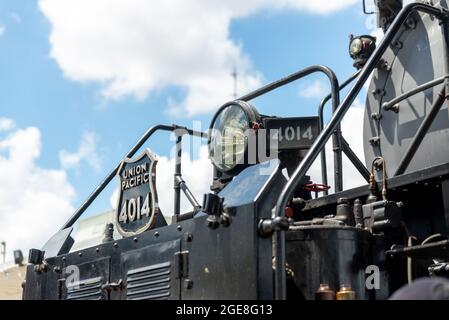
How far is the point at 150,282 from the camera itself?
3748 millimetres

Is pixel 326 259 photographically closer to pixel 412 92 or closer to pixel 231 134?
pixel 231 134

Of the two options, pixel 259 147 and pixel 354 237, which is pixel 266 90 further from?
pixel 354 237

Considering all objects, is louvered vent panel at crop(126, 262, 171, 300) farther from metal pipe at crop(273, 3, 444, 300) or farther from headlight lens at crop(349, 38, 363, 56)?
headlight lens at crop(349, 38, 363, 56)

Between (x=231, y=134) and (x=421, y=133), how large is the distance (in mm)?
1258

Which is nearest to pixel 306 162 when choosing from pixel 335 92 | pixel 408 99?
pixel 335 92

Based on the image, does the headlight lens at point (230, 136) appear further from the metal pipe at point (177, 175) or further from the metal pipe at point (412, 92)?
the metal pipe at point (412, 92)

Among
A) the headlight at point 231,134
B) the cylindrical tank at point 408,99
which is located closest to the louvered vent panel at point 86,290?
the headlight at point 231,134

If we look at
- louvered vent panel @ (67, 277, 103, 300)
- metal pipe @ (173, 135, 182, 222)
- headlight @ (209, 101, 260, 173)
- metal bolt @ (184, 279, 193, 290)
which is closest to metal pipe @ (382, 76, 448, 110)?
headlight @ (209, 101, 260, 173)

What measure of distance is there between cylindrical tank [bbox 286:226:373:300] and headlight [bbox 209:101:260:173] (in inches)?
38.0

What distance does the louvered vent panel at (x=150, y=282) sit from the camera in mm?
3613

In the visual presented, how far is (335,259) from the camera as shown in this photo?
3395 mm
